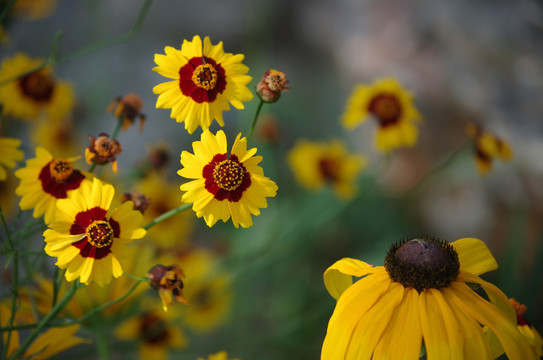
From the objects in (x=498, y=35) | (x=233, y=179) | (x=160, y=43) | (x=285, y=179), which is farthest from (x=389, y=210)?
(x=233, y=179)

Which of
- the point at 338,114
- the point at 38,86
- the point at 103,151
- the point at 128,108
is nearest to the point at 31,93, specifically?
the point at 38,86

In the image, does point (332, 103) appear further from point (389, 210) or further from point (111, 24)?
point (111, 24)

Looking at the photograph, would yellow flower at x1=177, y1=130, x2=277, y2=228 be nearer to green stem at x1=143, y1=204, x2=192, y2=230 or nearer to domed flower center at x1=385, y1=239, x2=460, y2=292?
green stem at x1=143, y1=204, x2=192, y2=230

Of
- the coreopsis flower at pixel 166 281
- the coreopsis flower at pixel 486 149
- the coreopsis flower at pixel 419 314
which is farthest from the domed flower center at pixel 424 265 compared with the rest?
the coreopsis flower at pixel 486 149

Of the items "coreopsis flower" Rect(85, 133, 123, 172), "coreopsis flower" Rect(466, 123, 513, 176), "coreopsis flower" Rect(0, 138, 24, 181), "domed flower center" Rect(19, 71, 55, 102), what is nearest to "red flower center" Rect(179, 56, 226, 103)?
"coreopsis flower" Rect(85, 133, 123, 172)

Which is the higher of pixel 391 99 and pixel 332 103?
pixel 332 103

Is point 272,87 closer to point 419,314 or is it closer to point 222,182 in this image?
point 222,182

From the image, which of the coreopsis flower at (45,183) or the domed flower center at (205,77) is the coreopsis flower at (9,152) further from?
the domed flower center at (205,77)
